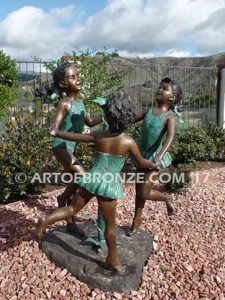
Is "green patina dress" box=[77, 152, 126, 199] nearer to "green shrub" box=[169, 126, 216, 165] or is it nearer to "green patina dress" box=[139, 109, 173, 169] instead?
"green patina dress" box=[139, 109, 173, 169]

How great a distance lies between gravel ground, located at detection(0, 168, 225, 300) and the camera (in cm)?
296

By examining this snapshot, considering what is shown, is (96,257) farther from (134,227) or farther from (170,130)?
(170,130)

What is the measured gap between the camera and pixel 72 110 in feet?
10.1

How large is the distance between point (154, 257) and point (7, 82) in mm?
5698

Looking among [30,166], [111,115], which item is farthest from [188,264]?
[30,166]

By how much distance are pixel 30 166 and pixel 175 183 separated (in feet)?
6.08

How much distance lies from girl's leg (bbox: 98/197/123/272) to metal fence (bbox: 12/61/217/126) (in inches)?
192

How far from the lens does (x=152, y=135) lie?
3.18 m

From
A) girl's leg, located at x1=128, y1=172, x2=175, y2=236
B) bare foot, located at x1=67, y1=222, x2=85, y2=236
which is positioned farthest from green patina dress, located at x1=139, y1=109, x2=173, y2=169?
bare foot, located at x1=67, y1=222, x2=85, y2=236

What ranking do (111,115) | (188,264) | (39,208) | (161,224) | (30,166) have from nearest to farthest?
(111,115) < (188,264) < (161,224) < (39,208) < (30,166)

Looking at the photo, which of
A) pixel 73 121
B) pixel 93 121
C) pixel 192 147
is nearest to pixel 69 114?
pixel 73 121

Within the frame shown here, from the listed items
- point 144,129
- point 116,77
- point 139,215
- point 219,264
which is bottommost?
point 219,264

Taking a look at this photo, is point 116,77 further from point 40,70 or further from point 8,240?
point 8,240

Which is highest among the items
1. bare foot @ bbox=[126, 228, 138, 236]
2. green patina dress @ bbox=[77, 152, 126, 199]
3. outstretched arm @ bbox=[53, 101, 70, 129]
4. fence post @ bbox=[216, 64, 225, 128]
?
fence post @ bbox=[216, 64, 225, 128]
